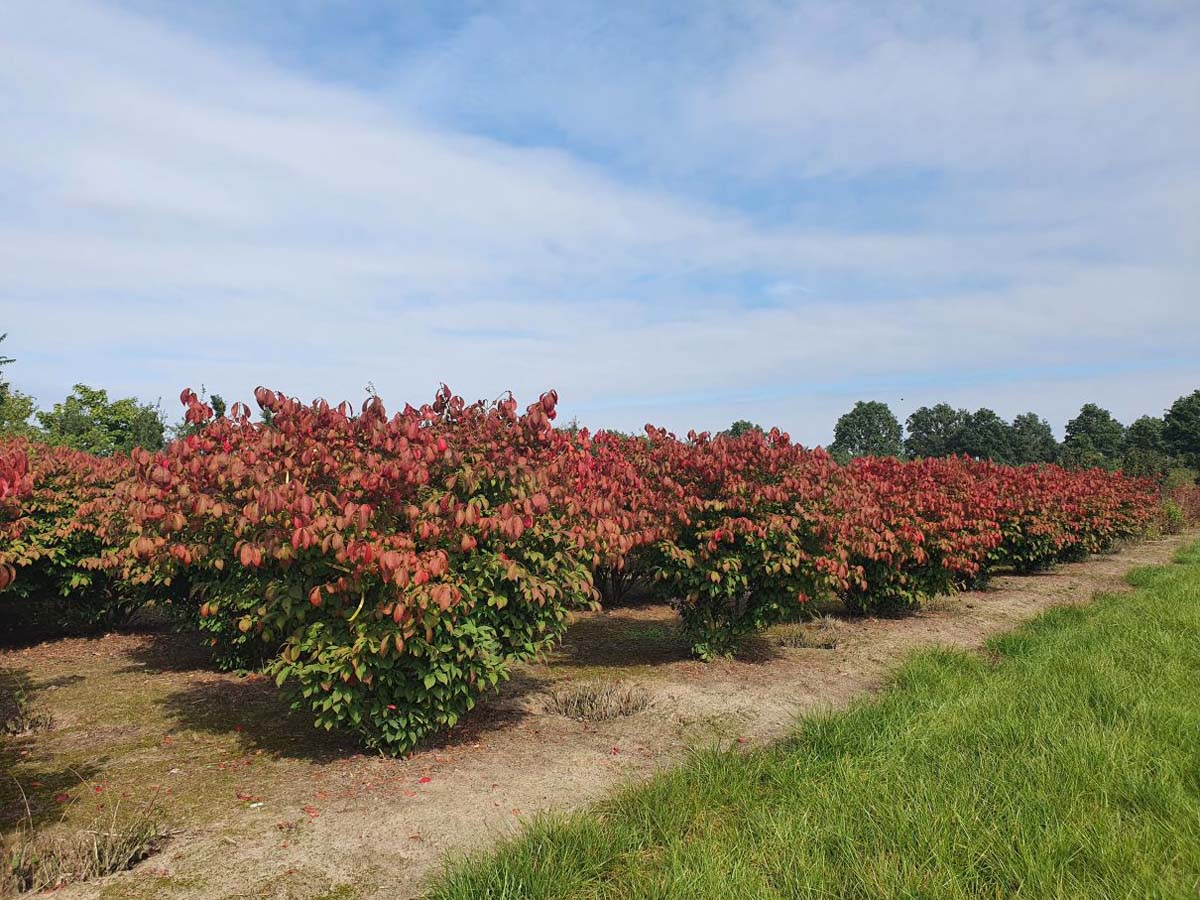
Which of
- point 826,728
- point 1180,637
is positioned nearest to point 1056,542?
point 1180,637

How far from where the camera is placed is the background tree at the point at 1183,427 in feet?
177

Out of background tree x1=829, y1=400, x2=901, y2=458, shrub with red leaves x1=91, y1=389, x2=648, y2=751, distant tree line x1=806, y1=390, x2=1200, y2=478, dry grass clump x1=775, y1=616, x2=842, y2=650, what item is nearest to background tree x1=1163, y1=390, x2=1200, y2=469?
distant tree line x1=806, y1=390, x2=1200, y2=478

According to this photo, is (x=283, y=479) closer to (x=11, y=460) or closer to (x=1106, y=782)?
(x=11, y=460)

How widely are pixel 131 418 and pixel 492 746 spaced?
39.6 m

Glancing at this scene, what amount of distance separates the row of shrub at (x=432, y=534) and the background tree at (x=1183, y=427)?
2329 inches

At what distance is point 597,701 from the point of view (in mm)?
6285

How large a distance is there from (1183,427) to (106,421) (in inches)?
2645

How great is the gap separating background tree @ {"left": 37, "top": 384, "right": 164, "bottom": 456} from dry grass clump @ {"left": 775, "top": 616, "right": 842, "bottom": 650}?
116ft

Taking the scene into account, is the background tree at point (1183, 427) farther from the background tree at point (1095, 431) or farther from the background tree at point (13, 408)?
the background tree at point (13, 408)

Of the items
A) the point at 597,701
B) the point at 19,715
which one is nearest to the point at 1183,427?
the point at 597,701

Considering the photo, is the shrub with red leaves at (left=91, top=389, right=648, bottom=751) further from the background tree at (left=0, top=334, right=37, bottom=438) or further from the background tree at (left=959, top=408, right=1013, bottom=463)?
the background tree at (left=959, top=408, right=1013, bottom=463)

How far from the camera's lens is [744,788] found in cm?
425

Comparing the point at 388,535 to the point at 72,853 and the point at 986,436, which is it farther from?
the point at 986,436

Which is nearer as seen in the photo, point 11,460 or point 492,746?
point 11,460
